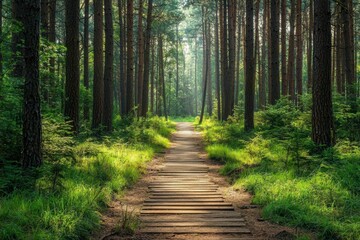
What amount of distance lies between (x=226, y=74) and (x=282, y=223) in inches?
784

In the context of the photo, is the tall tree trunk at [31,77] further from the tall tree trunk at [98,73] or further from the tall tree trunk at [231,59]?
the tall tree trunk at [231,59]

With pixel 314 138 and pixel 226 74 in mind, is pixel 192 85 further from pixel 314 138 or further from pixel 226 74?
pixel 314 138

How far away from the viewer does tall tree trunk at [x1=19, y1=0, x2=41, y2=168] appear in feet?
21.6

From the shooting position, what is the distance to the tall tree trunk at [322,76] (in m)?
9.30

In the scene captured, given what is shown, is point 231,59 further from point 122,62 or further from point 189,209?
point 189,209

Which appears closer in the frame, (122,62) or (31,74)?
(31,74)

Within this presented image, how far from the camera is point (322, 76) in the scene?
9453mm

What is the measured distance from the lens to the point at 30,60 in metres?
6.63

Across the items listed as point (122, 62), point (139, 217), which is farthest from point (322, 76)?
point (122, 62)

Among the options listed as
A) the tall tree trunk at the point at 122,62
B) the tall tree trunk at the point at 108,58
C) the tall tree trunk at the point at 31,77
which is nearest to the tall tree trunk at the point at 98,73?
the tall tree trunk at the point at 108,58

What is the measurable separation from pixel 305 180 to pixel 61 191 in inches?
192

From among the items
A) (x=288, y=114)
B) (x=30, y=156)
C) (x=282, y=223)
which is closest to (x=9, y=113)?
(x=30, y=156)

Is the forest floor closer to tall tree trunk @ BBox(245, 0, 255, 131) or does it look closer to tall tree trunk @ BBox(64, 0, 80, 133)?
tall tree trunk @ BBox(64, 0, 80, 133)

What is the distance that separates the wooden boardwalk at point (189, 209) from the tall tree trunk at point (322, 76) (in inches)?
123
